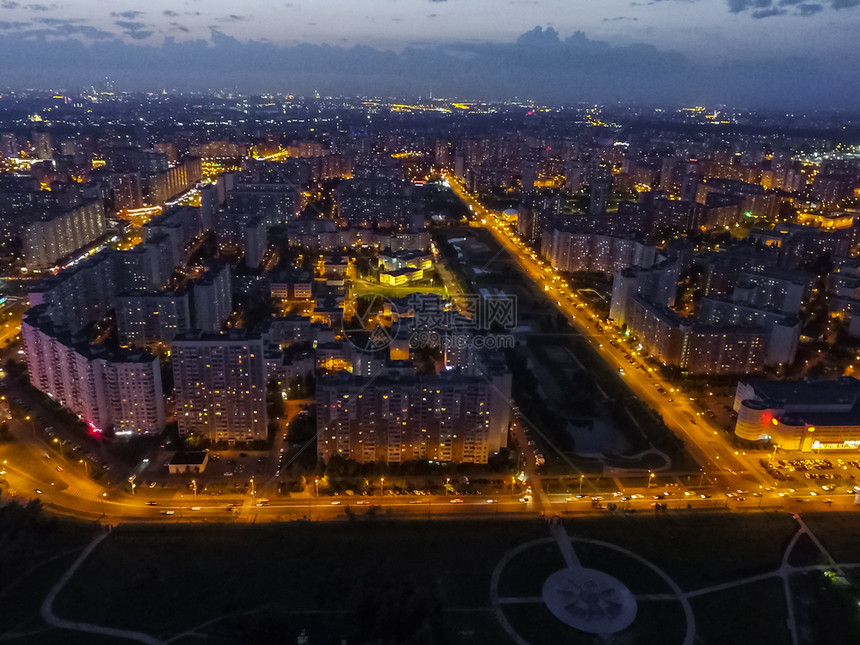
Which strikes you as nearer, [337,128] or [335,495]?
[335,495]

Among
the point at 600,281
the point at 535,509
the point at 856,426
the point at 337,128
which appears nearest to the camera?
the point at 535,509

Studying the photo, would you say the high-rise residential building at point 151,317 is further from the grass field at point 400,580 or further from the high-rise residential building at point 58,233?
the high-rise residential building at point 58,233

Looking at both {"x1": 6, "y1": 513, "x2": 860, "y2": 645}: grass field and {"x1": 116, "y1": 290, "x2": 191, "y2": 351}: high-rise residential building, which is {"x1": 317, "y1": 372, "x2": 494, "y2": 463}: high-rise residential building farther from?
{"x1": 116, "y1": 290, "x2": 191, "y2": 351}: high-rise residential building

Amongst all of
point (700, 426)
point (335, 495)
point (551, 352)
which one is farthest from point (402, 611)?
point (551, 352)

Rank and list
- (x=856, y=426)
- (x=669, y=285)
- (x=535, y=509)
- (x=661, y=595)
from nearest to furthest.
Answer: (x=661, y=595)
(x=535, y=509)
(x=856, y=426)
(x=669, y=285)

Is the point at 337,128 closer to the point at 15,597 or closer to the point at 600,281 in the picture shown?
the point at 600,281

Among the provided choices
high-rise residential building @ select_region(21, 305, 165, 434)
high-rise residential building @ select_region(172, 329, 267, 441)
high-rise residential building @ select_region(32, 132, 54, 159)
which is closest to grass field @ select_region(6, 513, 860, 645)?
high-rise residential building @ select_region(172, 329, 267, 441)

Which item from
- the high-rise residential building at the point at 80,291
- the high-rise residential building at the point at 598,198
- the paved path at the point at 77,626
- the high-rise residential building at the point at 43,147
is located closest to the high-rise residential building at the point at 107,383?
the high-rise residential building at the point at 80,291
